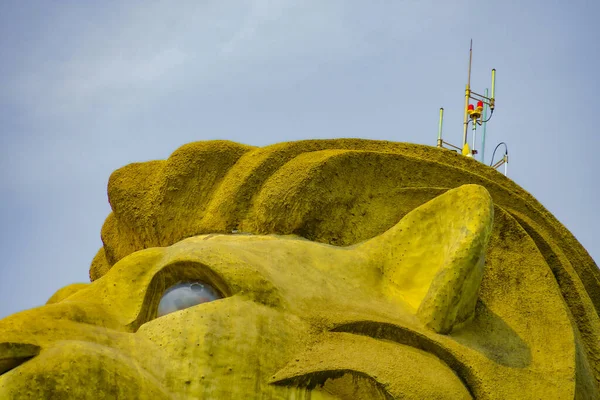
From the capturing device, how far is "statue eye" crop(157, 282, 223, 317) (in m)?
5.41

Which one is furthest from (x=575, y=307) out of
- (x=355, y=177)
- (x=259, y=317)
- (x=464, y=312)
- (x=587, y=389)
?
(x=259, y=317)

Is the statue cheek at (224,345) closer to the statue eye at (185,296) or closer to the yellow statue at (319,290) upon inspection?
the yellow statue at (319,290)

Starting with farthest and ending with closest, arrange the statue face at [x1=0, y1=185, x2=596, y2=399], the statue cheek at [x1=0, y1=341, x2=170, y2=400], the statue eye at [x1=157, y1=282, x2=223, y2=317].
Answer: the statue eye at [x1=157, y1=282, x2=223, y2=317], the statue face at [x1=0, y1=185, x2=596, y2=399], the statue cheek at [x1=0, y1=341, x2=170, y2=400]

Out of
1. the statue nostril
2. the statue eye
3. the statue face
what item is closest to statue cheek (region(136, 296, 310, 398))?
the statue face

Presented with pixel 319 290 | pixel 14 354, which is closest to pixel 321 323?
pixel 319 290

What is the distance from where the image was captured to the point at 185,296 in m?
5.44

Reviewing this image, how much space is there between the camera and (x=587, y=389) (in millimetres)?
6133

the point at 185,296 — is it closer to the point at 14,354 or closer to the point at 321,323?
the point at 321,323

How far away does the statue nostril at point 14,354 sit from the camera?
4.77m

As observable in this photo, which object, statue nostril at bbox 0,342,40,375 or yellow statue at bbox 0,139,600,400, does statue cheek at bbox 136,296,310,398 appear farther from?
statue nostril at bbox 0,342,40,375

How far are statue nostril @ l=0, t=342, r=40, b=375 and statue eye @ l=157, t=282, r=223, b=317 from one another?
2.53 feet

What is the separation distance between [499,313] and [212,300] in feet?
5.35

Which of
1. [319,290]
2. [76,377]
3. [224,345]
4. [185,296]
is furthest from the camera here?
[319,290]

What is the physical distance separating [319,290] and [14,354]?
60.7 inches
